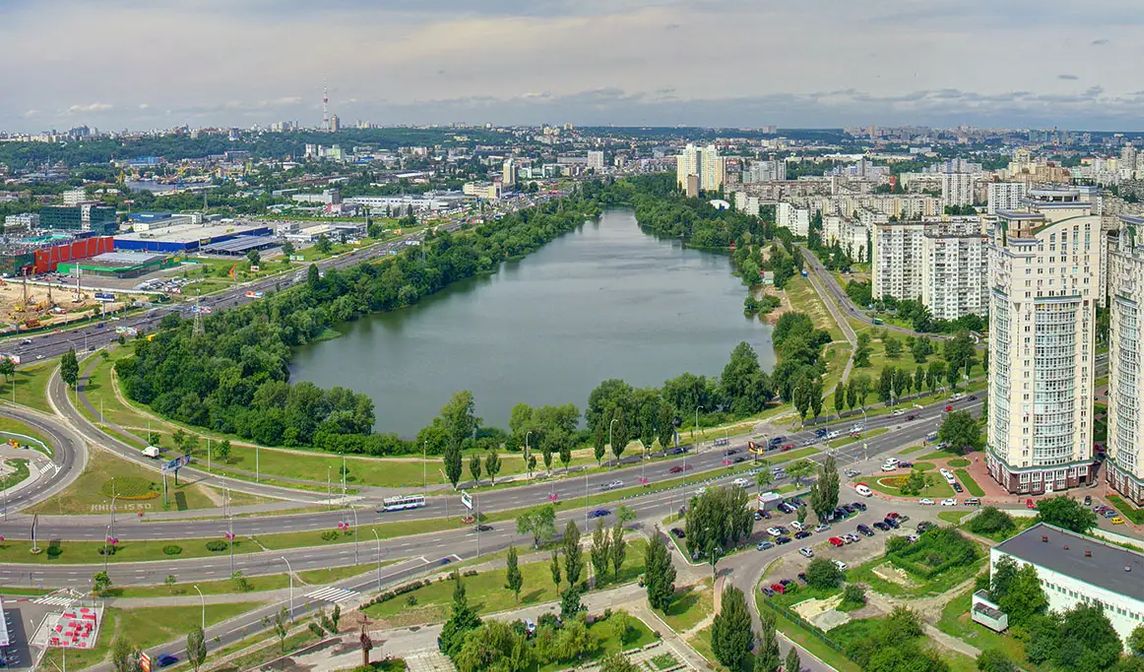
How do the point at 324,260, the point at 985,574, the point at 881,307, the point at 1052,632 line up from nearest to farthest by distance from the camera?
the point at 1052,632 < the point at 985,574 < the point at 881,307 < the point at 324,260

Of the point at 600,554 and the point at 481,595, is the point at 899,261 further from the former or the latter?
the point at 481,595

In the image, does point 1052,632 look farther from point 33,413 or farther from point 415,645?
point 33,413

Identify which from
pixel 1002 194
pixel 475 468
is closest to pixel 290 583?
pixel 475 468

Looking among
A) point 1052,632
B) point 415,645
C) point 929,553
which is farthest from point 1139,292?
point 415,645

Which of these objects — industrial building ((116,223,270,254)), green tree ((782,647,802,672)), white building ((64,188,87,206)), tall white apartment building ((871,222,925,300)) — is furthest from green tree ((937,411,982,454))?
white building ((64,188,87,206))

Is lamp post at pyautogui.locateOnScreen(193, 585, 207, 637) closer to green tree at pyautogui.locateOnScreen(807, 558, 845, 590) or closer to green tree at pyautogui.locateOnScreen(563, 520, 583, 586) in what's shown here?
green tree at pyautogui.locateOnScreen(563, 520, 583, 586)

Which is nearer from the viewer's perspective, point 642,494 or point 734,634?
point 734,634

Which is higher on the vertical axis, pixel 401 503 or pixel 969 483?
pixel 401 503
